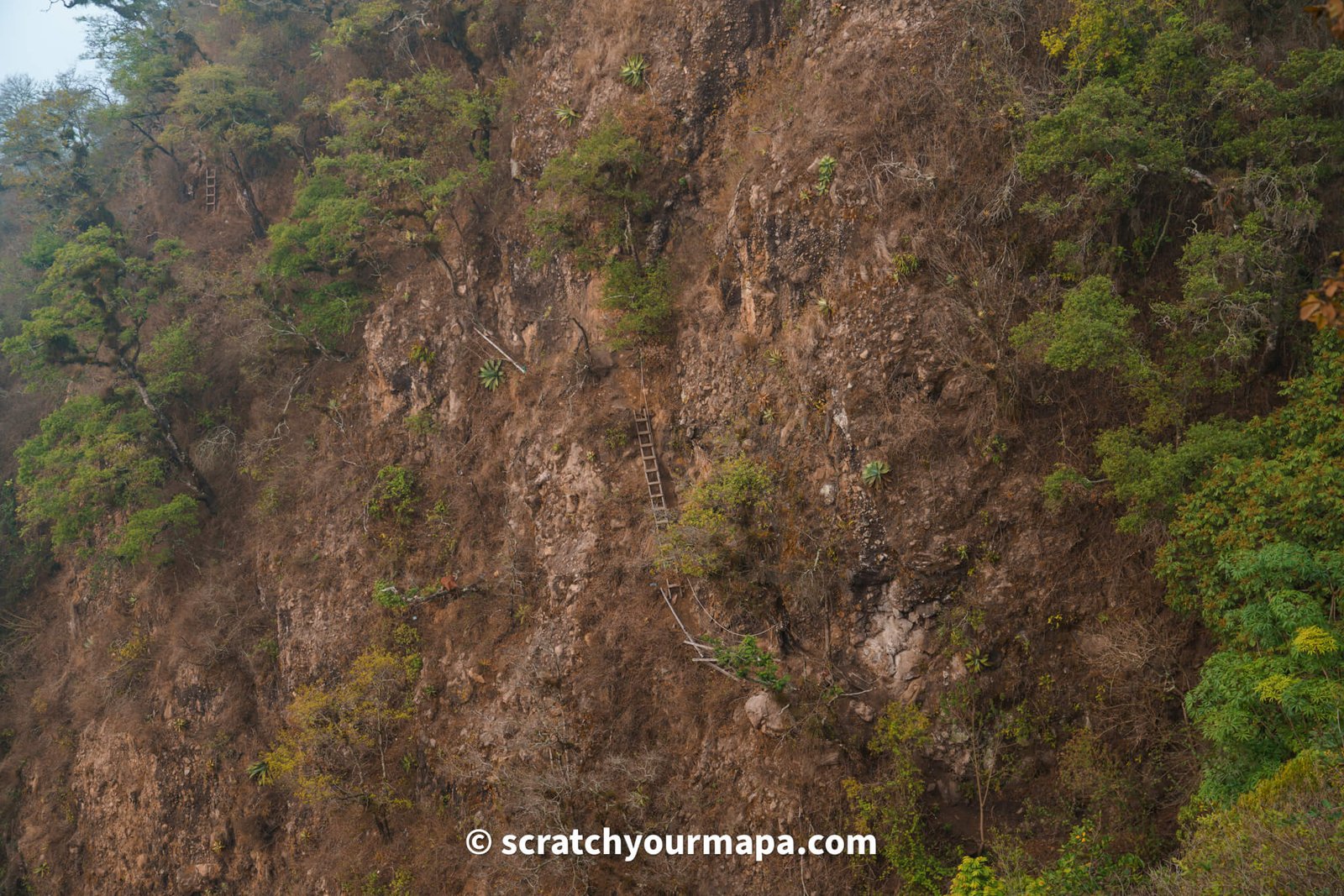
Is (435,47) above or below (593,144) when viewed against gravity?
above

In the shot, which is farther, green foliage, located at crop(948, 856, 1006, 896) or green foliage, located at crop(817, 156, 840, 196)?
green foliage, located at crop(817, 156, 840, 196)

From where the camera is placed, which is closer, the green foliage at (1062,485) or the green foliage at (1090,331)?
the green foliage at (1090,331)

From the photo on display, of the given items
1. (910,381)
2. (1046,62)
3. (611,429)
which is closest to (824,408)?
(910,381)

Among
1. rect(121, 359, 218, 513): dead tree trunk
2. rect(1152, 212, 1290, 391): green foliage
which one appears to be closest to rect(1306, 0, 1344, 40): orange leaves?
rect(1152, 212, 1290, 391): green foliage

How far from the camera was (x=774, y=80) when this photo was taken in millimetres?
19422

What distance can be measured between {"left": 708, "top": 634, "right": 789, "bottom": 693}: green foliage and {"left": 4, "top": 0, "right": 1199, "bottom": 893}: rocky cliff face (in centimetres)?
45

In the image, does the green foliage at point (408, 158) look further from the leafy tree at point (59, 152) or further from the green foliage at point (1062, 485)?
the green foliage at point (1062, 485)

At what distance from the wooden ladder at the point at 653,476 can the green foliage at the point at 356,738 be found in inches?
283

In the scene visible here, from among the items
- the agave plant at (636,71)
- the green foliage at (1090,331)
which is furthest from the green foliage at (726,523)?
the agave plant at (636,71)

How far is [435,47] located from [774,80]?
13.6 meters

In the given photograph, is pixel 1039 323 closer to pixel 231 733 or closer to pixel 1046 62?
pixel 1046 62

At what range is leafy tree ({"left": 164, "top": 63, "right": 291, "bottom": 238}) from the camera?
29.5m

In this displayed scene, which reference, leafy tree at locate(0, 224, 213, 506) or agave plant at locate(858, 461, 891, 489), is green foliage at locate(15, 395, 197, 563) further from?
agave plant at locate(858, 461, 891, 489)

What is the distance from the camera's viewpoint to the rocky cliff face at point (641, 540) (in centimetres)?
1467
